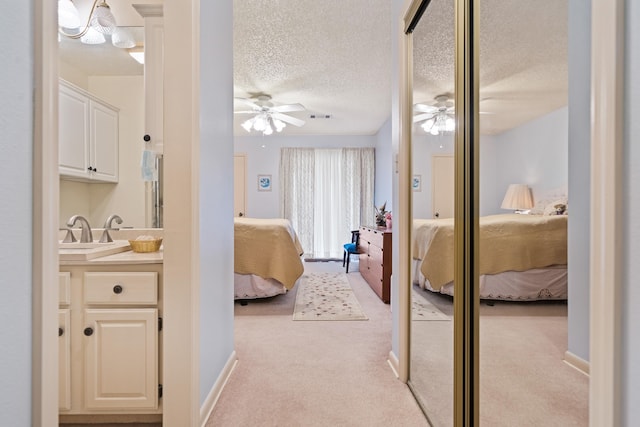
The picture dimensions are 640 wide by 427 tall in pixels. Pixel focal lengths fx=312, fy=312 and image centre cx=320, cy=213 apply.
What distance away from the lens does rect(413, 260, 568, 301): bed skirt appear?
2.56 feet

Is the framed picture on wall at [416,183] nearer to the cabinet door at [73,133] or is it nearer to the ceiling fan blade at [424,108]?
the ceiling fan blade at [424,108]

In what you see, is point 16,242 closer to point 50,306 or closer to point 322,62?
point 50,306

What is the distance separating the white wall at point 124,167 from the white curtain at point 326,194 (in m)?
4.52

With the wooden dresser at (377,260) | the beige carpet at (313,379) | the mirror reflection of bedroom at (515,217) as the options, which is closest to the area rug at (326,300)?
the beige carpet at (313,379)

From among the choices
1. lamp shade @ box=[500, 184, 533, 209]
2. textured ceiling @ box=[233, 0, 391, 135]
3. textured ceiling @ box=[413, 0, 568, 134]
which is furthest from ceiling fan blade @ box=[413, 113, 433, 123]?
textured ceiling @ box=[233, 0, 391, 135]

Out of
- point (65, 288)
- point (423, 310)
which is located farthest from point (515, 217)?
point (65, 288)

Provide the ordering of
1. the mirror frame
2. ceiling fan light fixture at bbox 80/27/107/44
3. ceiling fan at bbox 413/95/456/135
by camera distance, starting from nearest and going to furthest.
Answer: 1. the mirror frame
2. ceiling fan at bbox 413/95/456/135
3. ceiling fan light fixture at bbox 80/27/107/44

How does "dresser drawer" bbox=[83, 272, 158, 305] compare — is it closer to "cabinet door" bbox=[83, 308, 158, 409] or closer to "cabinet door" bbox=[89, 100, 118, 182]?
"cabinet door" bbox=[83, 308, 158, 409]

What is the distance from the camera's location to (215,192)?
71.4 inches

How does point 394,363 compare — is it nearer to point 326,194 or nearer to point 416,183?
point 416,183

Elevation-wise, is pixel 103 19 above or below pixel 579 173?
above

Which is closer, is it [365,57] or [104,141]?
[104,141]

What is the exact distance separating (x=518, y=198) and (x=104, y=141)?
264 centimetres

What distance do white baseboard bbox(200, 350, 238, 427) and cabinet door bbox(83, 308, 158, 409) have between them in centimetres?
23
